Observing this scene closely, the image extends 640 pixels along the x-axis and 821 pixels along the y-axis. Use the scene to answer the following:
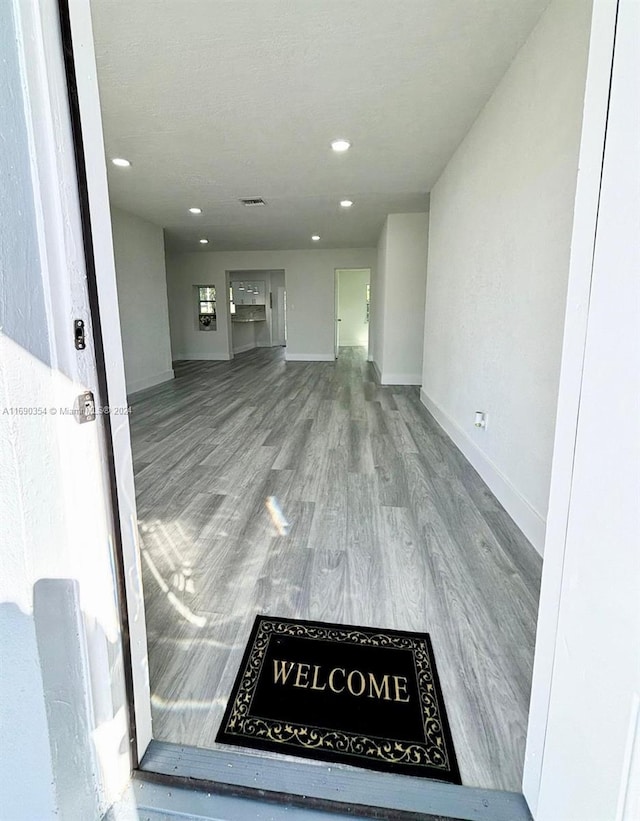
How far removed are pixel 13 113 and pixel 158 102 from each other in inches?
108

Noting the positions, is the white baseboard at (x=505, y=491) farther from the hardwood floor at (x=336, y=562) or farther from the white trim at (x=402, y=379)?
the white trim at (x=402, y=379)

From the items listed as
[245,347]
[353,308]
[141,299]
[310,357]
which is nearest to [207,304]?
[310,357]

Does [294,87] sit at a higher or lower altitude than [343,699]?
higher

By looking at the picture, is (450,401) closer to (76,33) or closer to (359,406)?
(359,406)

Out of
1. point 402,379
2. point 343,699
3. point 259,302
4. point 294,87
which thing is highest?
point 294,87

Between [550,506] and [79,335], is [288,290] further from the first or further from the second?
[550,506]

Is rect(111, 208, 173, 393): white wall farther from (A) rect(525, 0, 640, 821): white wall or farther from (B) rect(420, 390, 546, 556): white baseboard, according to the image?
(A) rect(525, 0, 640, 821): white wall

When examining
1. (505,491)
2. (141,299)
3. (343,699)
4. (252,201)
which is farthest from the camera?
(141,299)

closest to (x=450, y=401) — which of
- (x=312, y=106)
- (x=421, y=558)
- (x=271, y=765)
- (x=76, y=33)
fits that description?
(x=421, y=558)

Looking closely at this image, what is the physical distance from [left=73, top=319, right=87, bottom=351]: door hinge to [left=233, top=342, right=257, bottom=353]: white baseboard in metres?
10.6

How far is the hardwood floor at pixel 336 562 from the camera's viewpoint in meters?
1.16

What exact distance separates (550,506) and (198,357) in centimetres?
951

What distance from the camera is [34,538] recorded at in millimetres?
695

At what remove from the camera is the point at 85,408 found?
0.75 m
